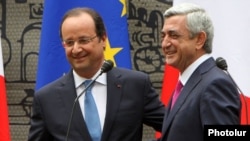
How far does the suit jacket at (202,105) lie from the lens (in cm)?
243

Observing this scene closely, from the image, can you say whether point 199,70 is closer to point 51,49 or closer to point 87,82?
point 87,82

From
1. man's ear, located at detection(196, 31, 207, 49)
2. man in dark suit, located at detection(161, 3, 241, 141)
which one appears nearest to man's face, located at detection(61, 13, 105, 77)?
man in dark suit, located at detection(161, 3, 241, 141)

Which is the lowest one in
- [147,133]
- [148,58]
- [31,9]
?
[147,133]

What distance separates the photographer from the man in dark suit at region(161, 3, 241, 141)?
2449mm

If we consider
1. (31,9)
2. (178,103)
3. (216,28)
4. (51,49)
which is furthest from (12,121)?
(178,103)

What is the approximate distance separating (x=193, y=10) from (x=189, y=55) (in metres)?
0.17

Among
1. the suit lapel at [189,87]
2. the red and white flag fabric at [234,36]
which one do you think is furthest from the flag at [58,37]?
the suit lapel at [189,87]

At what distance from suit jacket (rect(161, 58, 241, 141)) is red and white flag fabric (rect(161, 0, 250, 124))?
1336mm

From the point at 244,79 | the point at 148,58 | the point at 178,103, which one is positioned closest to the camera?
the point at 178,103

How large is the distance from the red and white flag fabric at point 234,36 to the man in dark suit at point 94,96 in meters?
0.94

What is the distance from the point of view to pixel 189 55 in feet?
8.65

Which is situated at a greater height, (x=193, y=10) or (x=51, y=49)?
(x=193, y=10)

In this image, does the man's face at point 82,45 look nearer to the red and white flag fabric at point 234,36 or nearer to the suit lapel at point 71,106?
the suit lapel at point 71,106

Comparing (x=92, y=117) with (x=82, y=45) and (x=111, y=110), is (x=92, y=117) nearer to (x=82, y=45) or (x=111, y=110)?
(x=111, y=110)
